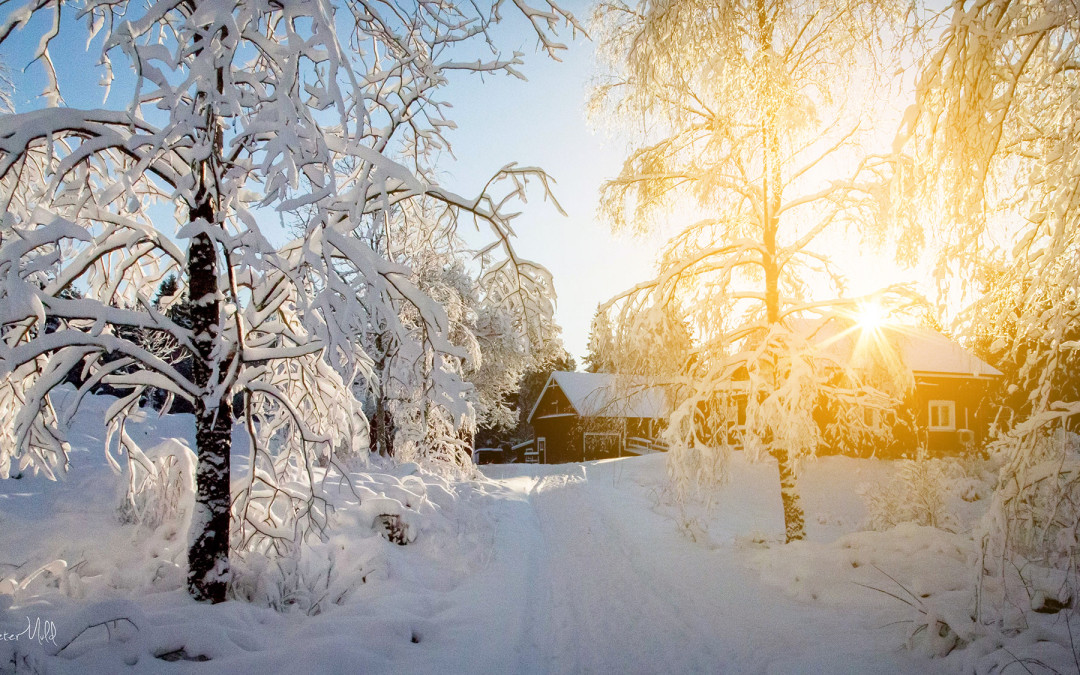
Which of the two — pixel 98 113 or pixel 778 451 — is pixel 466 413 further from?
pixel 778 451

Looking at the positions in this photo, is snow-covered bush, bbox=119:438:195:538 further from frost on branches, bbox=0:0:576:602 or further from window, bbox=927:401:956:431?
window, bbox=927:401:956:431

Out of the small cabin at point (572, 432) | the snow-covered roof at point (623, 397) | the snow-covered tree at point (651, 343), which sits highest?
the snow-covered tree at point (651, 343)

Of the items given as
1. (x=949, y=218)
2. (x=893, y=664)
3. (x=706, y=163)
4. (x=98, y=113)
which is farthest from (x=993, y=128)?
(x=98, y=113)

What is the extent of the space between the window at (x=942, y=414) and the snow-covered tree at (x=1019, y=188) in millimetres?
22593

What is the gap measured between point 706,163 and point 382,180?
21.1ft

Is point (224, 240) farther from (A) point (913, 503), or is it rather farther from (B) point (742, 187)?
(A) point (913, 503)

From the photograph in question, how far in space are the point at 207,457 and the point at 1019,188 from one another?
7897mm

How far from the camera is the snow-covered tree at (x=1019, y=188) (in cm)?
328

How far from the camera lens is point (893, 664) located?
14.3 ft

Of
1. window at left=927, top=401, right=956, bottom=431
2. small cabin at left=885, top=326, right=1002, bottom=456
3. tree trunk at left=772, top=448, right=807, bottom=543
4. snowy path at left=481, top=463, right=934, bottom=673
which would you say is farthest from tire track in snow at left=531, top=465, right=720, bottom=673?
window at left=927, top=401, right=956, bottom=431

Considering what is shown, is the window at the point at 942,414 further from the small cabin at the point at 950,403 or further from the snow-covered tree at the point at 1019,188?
the snow-covered tree at the point at 1019,188

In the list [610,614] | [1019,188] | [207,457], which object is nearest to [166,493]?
[207,457]

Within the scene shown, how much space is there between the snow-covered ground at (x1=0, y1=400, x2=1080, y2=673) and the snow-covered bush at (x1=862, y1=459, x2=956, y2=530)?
2821mm

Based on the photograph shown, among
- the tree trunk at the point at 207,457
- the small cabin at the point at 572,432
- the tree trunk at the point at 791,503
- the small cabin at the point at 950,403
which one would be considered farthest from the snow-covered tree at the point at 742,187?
the small cabin at the point at 950,403
